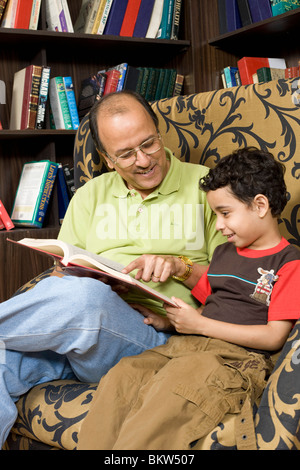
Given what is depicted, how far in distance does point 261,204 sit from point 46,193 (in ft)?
4.81

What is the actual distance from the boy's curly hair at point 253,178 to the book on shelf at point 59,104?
55.9 inches

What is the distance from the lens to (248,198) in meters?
1.20

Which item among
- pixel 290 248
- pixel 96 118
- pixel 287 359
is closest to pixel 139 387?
pixel 287 359

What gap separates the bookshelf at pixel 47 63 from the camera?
2.35 m

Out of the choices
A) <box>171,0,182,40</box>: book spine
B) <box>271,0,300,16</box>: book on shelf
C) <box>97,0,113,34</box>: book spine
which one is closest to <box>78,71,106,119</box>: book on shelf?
<box>97,0,113,34</box>: book spine

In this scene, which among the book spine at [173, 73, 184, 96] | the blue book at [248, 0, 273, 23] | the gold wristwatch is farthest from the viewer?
the book spine at [173, 73, 184, 96]

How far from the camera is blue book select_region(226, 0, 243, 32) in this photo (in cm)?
243

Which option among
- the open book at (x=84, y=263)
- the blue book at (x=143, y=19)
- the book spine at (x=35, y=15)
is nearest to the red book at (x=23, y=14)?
the book spine at (x=35, y=15)

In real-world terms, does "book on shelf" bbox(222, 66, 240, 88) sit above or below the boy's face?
above

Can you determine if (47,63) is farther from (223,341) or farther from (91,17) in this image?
(223,341)

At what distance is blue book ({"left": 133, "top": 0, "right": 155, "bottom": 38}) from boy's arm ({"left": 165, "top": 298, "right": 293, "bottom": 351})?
1.77 meters

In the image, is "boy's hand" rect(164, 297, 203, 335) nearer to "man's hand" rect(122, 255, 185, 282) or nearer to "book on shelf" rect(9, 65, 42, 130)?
"man's hand" rect(122, 255, 185, 282)

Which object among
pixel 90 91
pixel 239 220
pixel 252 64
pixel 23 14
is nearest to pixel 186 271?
pixel 239 220

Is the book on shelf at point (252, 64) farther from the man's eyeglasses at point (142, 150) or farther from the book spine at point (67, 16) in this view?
the man's eyeglasses at point (142, 150)
